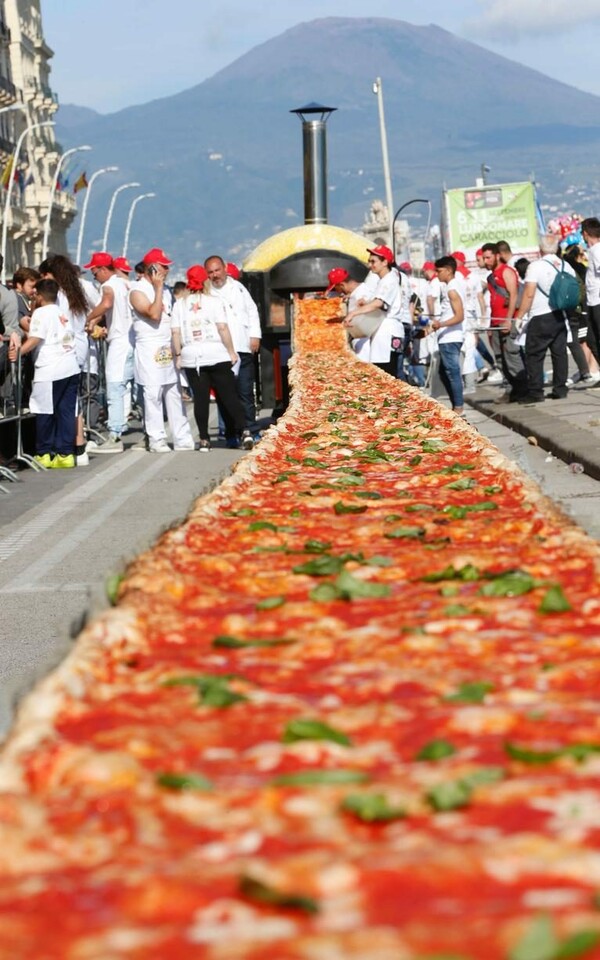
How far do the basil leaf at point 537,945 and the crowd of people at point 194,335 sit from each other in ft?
52.4

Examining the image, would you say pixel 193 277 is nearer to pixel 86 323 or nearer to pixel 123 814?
pixel 86 323

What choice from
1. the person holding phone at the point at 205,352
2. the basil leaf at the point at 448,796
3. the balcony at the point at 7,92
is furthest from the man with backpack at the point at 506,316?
the balcony at the point at 7,92

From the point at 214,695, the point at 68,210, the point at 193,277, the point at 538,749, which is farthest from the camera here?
the point at 68,210

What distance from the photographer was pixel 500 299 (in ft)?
79.2

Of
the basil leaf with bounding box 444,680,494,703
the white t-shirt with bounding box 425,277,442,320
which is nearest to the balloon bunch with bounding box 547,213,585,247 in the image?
the white t-shirt with bounding box 425,277,442,320

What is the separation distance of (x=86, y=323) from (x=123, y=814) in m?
17.9

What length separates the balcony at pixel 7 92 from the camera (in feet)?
378

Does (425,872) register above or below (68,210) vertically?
below

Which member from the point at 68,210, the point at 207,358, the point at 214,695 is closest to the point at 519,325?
the point at 207,358

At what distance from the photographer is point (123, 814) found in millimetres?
3389

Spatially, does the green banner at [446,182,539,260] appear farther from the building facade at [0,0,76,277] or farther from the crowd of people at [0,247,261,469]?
the building facade at [0,0,76,277]

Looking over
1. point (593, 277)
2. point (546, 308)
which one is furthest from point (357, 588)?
point (546, 308)

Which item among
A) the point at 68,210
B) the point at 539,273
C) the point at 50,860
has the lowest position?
the point at 50,860

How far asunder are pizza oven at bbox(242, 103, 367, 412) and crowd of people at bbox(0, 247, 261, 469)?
16.9 ft
